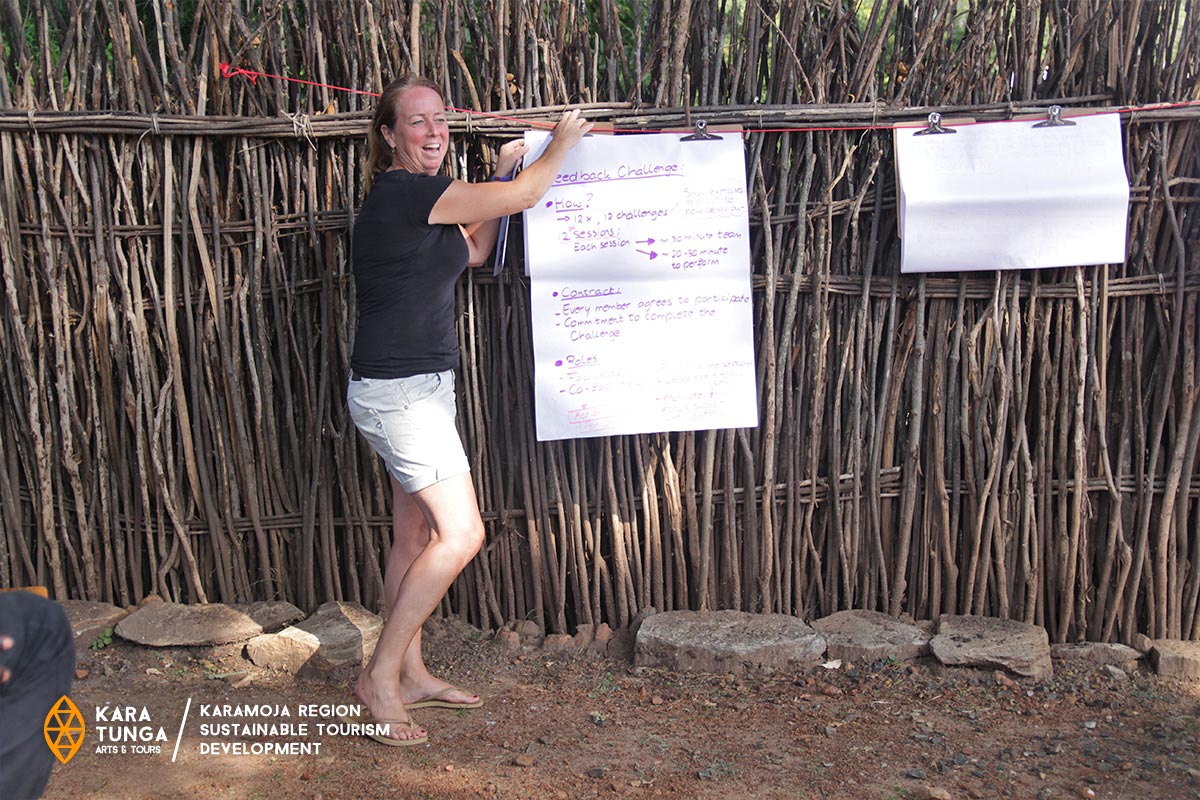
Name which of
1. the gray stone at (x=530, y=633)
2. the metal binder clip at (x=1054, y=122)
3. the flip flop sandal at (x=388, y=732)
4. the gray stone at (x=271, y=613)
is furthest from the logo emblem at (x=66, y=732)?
the metal binder clip at (x=1054, y=122)

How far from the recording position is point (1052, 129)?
3.05 metres

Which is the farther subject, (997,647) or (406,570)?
(997,647)

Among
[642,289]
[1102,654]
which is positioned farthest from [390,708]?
[1102,654]

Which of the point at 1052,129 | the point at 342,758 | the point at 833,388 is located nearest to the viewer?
the point at 342,758

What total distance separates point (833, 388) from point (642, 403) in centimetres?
60

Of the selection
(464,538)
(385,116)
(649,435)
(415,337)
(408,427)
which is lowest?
(464,538)

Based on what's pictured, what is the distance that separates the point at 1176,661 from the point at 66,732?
10.1ft

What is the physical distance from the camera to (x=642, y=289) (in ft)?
10.4

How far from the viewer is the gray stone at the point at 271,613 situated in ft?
10.9

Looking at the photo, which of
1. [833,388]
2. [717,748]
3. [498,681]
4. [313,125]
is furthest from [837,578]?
[313,125]

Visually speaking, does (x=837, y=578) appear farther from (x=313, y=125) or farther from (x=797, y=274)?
(x=313, y=125)

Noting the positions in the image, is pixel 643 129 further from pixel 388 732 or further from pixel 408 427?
pixel 388 732

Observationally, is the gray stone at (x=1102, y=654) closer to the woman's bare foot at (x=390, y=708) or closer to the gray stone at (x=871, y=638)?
the gray stone at (x=871, y=638)

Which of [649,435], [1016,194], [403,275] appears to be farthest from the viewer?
[649,435]
